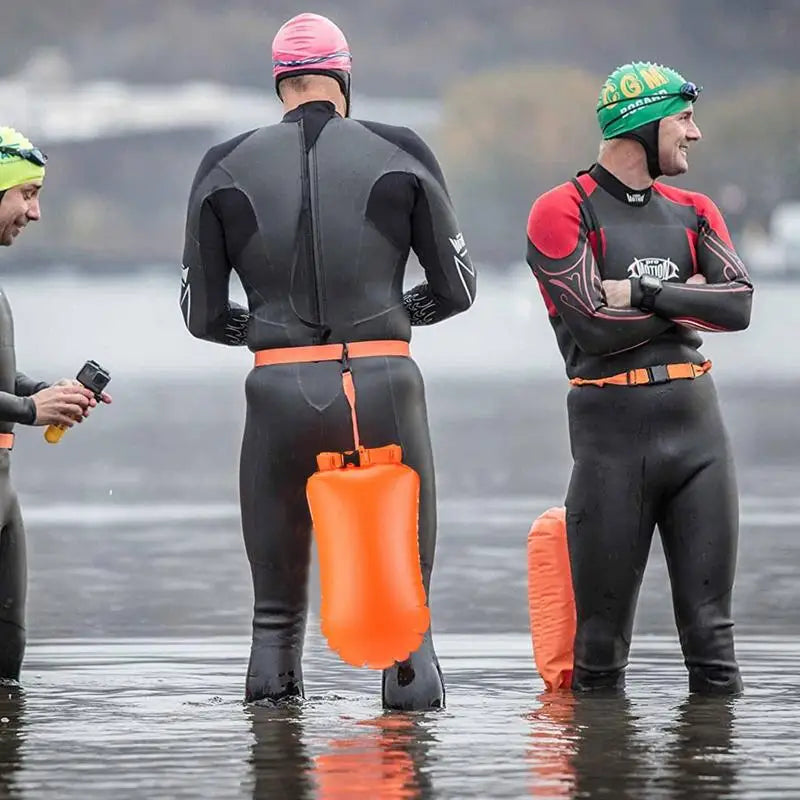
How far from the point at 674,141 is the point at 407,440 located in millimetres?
1217

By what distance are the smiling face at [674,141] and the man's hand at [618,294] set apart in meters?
0.39

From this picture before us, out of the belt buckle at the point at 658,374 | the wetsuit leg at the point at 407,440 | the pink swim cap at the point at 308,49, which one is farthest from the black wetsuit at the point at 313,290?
the belt buckle at the point at 658,374

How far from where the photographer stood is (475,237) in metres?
45.6

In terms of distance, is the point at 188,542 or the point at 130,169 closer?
the point at 188,542

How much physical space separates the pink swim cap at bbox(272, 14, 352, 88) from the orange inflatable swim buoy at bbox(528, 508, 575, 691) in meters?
1.55

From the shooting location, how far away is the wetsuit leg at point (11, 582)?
7465 mm

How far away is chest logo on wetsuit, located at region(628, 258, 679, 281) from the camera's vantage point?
23.2 feet

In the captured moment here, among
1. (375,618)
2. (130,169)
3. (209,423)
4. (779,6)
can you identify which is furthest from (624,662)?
(779,6)

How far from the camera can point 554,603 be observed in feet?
24.0

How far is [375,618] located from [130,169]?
43.0 metres

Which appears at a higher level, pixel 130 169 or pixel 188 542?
pixel 130 169

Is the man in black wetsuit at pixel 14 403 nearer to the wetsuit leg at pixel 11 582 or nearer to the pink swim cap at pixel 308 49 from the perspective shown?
the wetsuit leg at pixel 11 582

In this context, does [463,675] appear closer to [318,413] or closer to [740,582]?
[318,413]

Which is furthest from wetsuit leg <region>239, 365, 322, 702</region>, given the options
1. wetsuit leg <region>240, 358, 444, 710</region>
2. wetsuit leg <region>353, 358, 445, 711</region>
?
wetsuit leg <region>353, 358, 445, 711</region>
